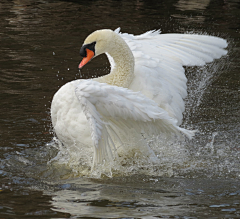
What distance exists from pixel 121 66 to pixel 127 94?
3.34 feet

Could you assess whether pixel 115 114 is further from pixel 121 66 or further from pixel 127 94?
pixel 121 66

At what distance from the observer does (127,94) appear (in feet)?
15.1

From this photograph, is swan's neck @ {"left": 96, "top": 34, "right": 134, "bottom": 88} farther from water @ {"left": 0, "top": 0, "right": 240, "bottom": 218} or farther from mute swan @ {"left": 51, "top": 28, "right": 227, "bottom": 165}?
water @ {"left": 0, "top": 0, "right": 240, "bottom": 218}

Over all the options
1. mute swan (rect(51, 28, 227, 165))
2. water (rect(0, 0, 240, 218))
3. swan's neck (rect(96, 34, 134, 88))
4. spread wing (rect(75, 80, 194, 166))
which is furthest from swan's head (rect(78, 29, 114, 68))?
water (rect(0, 0, 240, 218))

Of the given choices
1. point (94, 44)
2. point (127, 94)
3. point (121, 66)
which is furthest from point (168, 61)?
point (127, 94)

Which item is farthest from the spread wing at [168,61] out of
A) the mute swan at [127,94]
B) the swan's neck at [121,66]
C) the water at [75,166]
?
the water at [75,166]

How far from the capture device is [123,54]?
5559mm

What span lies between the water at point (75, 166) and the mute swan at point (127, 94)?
1.67 feet

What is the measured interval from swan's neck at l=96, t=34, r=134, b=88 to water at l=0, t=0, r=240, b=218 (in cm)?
99

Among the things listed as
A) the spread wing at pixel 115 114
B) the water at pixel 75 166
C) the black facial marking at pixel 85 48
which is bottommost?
the water at pixel 75 166

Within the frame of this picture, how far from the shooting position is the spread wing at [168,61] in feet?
18.2

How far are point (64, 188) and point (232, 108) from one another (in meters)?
3.85

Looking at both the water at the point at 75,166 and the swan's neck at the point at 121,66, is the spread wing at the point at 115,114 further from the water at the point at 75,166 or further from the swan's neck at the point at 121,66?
the swan's neck at the point at 121,66

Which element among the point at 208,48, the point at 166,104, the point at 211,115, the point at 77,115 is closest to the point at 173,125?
the point at 166,104
